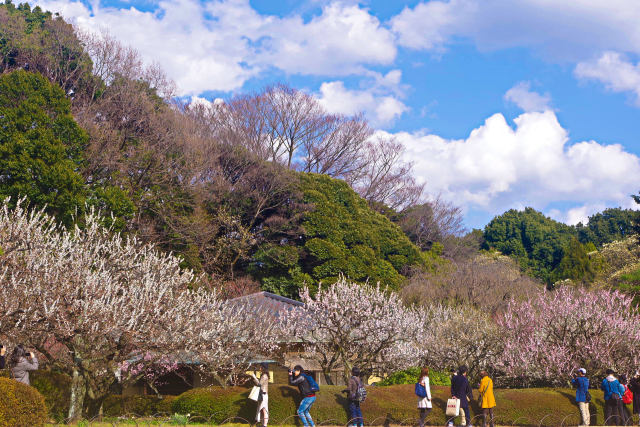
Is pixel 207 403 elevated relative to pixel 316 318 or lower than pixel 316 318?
lower

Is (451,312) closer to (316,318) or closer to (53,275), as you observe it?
(316,318)

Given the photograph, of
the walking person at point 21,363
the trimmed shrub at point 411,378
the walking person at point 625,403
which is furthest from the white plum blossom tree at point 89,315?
the walking person at point 625,403

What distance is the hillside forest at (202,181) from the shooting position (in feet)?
90.3

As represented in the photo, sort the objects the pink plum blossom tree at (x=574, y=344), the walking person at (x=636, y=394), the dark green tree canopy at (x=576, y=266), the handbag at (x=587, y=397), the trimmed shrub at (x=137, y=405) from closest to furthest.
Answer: the trimmed shrub at (x=137, y=405)
the handbag at (x=587, y=397)
the walking person at (x=636, y=394)
the pink plum blossom tree at (x=574, y=344)
the dark green tree canopy at (x=576, y=266)

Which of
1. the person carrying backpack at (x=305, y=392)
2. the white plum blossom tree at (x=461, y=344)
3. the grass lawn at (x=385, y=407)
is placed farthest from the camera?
the white plum blossom tree at (x=461, y=344)

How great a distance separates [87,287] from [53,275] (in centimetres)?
106

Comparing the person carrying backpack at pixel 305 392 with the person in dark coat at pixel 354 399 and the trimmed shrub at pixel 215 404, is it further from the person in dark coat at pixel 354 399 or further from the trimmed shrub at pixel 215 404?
the trimmed shrub at pixel 215 404

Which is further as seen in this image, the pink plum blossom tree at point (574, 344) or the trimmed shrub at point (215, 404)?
the pink plum blossom tree at point (574, 344)

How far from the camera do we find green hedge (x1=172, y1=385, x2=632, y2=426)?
16750 millimetres

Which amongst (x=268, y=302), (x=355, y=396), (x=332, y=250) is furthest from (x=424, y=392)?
(x=332, y=250)

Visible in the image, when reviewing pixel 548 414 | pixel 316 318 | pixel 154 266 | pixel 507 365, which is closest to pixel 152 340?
pixel 154 266

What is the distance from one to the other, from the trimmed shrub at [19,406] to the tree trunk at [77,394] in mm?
3073

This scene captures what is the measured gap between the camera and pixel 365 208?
1793 inches

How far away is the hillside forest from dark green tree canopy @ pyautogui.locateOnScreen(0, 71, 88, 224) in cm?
5
